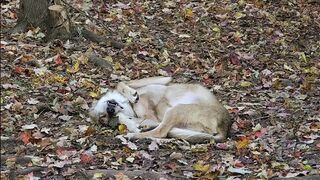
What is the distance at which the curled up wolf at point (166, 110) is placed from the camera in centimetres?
692

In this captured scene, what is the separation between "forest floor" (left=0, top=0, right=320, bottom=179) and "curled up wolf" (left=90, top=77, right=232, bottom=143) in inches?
9.0

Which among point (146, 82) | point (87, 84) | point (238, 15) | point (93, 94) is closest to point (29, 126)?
point (93, 94)

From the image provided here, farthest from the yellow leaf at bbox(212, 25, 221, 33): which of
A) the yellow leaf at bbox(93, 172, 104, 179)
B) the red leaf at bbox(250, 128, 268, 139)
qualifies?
the yellow leaf at bbox(93, 172, 104, 179)

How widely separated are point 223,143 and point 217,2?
24.4ft

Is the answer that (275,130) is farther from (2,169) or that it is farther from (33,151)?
(2,169)

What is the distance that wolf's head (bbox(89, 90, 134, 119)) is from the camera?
716 cm

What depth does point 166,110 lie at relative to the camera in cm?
751

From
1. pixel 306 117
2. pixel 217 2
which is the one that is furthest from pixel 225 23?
pixel 306 117

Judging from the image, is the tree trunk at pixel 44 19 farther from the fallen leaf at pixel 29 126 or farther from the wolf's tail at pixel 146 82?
the fallen leaf at pixel 29 126

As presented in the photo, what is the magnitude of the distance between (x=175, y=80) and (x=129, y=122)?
2062 millimetres

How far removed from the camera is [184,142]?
662 centimetres

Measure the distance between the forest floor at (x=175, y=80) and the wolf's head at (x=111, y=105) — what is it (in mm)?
162

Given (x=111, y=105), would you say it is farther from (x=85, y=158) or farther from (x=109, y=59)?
(x=109, y=59)

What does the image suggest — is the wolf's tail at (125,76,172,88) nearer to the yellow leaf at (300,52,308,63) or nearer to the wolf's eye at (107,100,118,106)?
the wolf's eye at (107,100,118,106)
